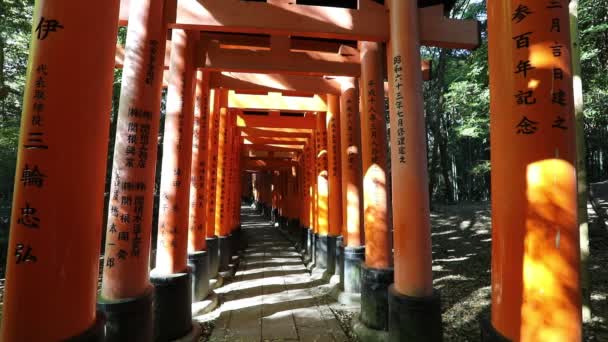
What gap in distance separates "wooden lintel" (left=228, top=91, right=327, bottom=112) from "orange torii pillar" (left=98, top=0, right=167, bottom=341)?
502cm

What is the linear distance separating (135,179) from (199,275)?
319cm

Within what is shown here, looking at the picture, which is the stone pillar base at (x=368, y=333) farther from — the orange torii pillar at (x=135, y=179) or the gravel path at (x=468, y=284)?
the orange torii pillar at (x=135, y=179)

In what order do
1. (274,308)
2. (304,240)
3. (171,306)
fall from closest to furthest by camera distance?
(171,306)
(274,308)
(304,240)

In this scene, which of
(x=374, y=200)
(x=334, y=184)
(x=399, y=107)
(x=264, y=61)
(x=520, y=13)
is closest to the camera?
(x=520, y=13)

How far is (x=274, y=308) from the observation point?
18.4 ft

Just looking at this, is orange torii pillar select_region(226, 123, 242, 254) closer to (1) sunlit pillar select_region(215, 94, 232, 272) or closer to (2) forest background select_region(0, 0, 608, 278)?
(1) sunlit pillar select_region(215, 94, 232, 272)

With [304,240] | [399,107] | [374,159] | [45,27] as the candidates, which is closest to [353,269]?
[374,159]

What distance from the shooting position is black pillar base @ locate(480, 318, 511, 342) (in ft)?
6.45

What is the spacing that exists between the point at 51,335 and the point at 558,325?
2.56 meters

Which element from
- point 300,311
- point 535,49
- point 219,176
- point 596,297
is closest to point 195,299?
point 300,311

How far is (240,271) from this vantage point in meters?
8.77

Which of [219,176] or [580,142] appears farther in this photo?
[219,176]

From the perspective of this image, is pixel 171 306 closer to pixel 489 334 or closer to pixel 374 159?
pixel 374 159

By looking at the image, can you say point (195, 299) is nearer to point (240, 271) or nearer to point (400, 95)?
point (240, 271)
